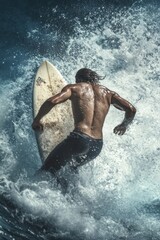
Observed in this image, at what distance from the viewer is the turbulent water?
A: 528 centimetres

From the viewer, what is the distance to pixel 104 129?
356 inches

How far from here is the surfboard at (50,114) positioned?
657 cm

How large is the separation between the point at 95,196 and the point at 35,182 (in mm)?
1115

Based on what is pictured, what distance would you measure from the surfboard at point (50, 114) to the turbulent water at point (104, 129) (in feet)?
1.99

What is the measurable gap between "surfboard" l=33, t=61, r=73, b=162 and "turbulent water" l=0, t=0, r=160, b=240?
0.61 metres

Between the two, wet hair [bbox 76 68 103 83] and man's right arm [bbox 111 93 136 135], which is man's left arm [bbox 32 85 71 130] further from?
man's right arm [bbox 111 93 136 135]

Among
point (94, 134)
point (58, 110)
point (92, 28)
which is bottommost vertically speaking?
point (94, 134)

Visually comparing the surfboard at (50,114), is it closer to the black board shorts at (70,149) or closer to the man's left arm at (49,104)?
the black board shorts at (70,149)

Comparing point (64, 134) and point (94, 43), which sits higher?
point (94, 43)

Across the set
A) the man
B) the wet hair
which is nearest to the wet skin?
the man

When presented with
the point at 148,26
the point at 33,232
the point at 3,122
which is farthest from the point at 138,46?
the point at 33,232

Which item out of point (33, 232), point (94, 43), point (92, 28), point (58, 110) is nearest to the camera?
point (33, 232)

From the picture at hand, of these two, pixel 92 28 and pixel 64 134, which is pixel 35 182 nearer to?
pixel 64 134

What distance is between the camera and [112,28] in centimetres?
1371
